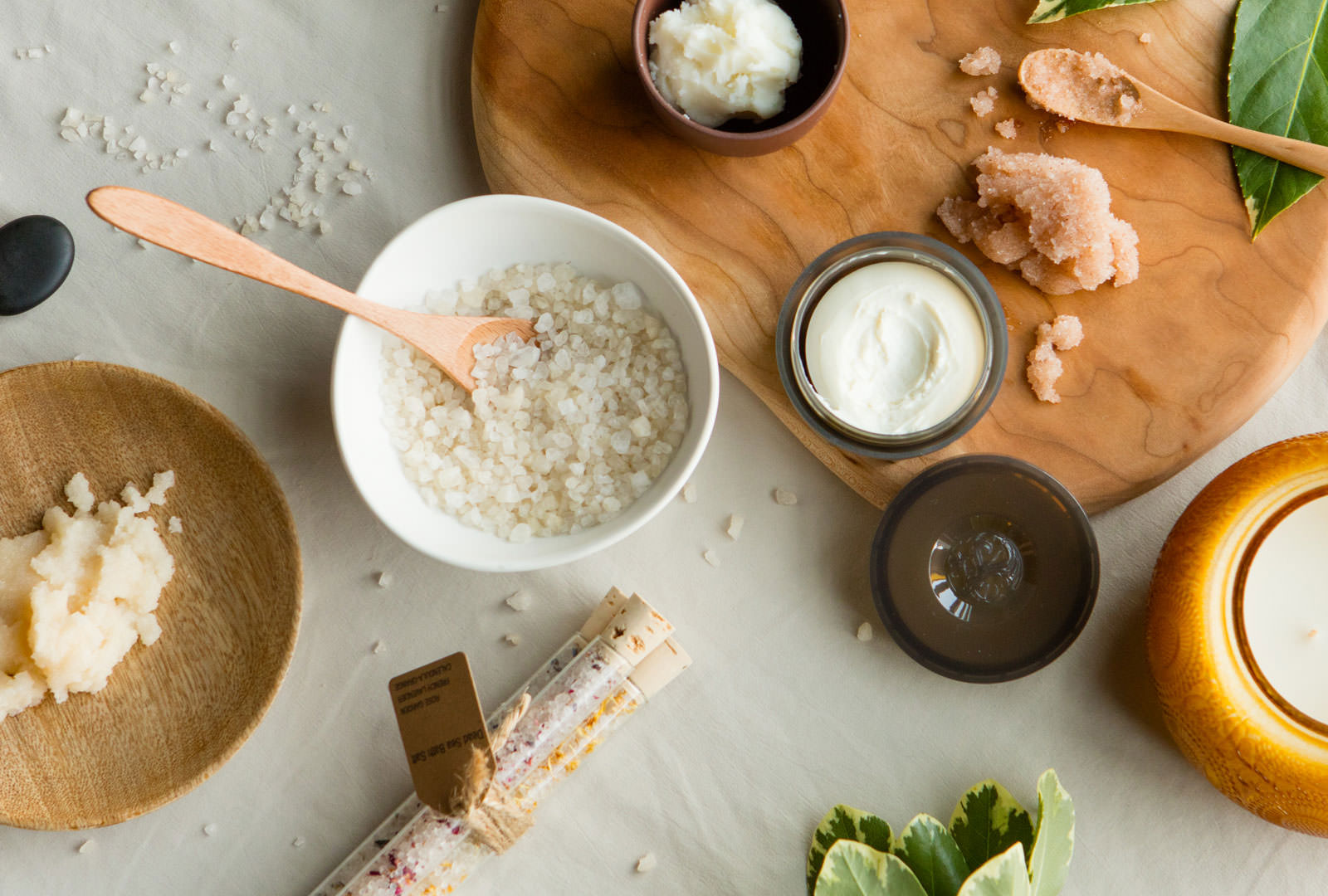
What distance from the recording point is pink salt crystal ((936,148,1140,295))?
3.29ft

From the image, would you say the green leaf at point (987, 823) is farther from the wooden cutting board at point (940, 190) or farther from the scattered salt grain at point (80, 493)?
the scattered salt grain at point (80, 493)

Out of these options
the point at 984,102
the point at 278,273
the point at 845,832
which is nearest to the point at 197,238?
the point at 278,273

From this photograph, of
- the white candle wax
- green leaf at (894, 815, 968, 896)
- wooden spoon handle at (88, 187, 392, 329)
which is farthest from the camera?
green leaf at (894, 815, 968, 896)

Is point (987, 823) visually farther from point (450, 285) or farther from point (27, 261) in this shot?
point (27, 261)

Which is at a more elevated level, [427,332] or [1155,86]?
[1155,86]

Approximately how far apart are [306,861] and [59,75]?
1.08 metres

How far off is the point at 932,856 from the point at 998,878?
0.15m

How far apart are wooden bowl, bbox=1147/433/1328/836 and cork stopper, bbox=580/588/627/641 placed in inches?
24.2

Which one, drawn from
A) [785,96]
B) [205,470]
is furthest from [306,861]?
[785,96]

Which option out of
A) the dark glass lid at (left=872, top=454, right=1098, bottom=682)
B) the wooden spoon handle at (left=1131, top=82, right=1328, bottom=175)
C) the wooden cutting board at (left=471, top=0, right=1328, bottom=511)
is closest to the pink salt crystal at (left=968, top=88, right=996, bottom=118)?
the wooden cutting board at (left=471, top=0, right=1328, bottom=511)

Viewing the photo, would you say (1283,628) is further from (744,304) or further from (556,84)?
(556,84)

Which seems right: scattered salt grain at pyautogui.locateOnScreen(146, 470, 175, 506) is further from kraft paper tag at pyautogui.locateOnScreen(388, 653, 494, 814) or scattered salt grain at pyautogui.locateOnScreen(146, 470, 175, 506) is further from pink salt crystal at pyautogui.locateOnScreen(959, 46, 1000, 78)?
pink salt crystal at pyautogui.locateOnScreen(959, 46, 1000, 78)

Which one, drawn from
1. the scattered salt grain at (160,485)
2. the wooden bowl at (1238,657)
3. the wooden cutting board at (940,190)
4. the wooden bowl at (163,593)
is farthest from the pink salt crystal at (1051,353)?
the scattered salt grain at (160,485)

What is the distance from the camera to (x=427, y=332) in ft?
3.30
